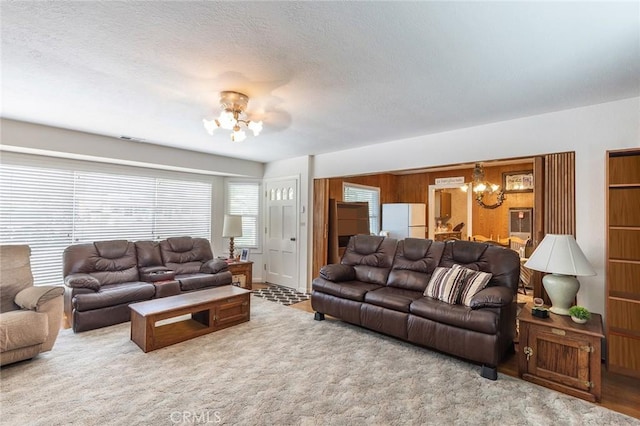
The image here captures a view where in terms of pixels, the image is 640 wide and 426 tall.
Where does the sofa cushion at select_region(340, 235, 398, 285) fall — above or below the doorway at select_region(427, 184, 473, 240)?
below

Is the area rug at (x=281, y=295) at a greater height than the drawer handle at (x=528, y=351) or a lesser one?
lesser

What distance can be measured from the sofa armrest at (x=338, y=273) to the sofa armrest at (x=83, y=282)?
2.73m

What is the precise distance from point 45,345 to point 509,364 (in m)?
4.29

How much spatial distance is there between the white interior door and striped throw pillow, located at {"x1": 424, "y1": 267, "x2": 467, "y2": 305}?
2.85 meters

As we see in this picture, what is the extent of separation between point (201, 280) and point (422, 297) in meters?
3.07

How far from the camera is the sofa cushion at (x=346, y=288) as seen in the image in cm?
346

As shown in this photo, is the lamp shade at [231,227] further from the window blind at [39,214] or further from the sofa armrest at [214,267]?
the window blind at [39,214]

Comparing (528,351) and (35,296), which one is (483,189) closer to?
(528,351)

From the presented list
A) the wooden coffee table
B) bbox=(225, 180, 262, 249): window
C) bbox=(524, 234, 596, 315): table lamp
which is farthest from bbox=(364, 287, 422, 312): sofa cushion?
bbox=(225, 180, 262, 249): window

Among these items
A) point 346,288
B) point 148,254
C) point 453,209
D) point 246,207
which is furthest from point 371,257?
point 453,209

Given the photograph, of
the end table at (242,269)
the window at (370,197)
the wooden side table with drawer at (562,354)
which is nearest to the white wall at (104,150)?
the end table at (242,269)

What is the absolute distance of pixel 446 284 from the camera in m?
3.08

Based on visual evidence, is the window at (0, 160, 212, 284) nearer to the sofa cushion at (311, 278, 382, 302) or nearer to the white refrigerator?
the sofa cushion at (311, 278, 382, 302)

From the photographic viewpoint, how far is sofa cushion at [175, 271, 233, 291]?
4.22 meters
